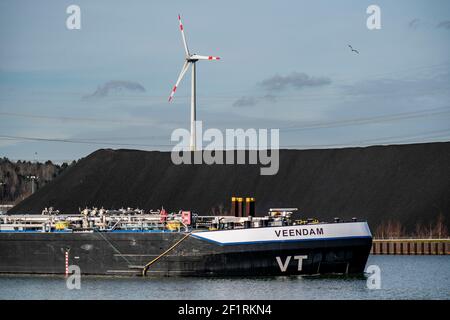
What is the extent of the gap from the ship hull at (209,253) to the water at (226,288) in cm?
78

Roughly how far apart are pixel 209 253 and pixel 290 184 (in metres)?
92.6

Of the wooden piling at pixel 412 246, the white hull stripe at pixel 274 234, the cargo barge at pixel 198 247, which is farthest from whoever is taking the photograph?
the wooden piling at pixel 412 246

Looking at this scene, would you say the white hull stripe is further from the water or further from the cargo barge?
the water

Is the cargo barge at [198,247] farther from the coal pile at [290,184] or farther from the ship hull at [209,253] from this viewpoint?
the coal pile at [290,184]

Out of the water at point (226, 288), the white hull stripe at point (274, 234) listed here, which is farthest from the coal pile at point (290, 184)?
the white hull stripe at point (274, 234)

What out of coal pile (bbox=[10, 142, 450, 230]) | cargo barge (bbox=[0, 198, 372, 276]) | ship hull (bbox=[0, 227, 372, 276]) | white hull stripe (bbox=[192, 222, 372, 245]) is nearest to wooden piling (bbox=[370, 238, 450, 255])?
coal pile (bbox=[10, 142, 450, 230])

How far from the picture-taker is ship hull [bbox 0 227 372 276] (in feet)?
221

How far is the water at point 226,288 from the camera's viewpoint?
61156 millimetres

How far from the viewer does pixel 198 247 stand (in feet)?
224

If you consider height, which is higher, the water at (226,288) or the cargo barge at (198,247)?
the cargo barge at (198,247)
